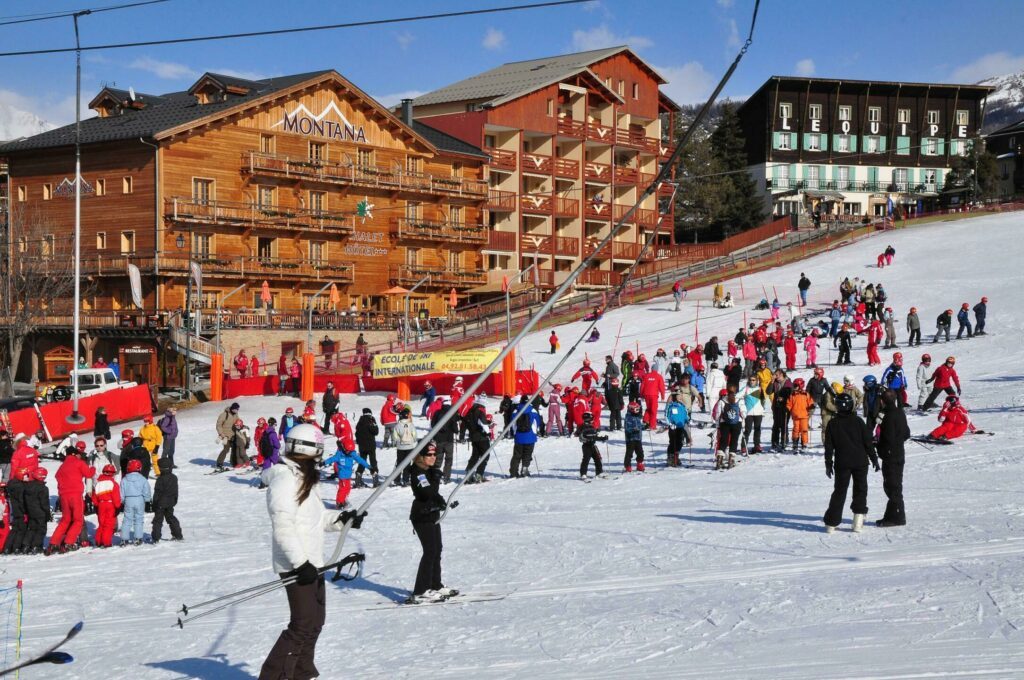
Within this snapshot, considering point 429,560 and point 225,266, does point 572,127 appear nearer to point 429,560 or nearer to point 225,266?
point 225,266

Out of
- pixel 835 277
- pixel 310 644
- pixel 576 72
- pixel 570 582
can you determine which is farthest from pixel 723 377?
pixel 576 72

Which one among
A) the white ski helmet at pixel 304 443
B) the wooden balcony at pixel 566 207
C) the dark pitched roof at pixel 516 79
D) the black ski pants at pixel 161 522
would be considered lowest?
the black ski pants at pixel 161 522

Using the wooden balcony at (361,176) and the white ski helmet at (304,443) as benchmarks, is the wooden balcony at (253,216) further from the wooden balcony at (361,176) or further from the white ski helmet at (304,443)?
the white ski helmet at (304,443)

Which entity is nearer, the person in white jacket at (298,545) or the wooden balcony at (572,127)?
the person in white jacket at (298,545)

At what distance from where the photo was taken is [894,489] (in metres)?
13.4

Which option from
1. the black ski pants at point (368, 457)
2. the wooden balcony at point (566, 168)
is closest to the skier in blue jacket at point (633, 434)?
the black ski pants at point (368, 457)

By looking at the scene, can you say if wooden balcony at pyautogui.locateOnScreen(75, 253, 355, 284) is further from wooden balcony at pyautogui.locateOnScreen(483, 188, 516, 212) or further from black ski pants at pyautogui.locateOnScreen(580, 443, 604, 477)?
black ski pants at pyautogui.locateOnScreen(580, 443, 604, 477)

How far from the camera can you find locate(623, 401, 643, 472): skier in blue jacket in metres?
20.4

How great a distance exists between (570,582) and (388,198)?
45.6 meters

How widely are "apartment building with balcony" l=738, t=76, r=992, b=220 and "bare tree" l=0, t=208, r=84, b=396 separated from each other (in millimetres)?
53153

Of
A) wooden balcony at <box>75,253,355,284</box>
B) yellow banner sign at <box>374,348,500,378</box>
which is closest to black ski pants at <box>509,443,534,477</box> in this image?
yellow banner sign at <box>374,348,500,378</box>

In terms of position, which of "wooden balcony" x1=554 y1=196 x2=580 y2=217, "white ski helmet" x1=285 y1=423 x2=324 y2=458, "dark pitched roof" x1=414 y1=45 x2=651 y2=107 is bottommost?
"white ski helmet" x1=285 y1=423 x2=324 y2=458

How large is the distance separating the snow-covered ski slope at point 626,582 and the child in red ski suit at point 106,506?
2.28 ft

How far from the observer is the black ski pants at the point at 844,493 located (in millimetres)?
13039
